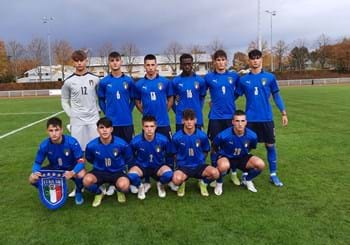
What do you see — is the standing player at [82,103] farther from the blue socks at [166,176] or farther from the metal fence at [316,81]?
the metal fence at [316,81]

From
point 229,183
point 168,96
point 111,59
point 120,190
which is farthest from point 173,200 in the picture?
point 111,59

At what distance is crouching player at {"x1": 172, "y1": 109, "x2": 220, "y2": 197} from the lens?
4762 millimetres

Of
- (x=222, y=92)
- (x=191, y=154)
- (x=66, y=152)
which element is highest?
(x=222, y=92)

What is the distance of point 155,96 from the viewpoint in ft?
17.0

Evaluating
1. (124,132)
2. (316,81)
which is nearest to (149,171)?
(124,132)

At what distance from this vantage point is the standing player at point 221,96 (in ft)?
17.1

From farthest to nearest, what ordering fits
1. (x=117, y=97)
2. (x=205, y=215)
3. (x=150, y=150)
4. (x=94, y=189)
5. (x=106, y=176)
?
(x=117, y=97)
(x=150, y=150)
(x=106, y=176)
(x=94, y=189)
(x=205, y=215)

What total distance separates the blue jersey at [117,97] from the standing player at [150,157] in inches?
16.7

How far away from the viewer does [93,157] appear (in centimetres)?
470

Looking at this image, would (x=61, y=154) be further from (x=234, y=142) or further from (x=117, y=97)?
(x=234, y=142)

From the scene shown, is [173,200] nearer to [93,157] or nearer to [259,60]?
[93,157]

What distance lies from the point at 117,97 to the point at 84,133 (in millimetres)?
691

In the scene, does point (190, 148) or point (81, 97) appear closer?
point (190, 148)

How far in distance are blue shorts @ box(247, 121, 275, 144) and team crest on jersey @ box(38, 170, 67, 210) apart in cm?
264
